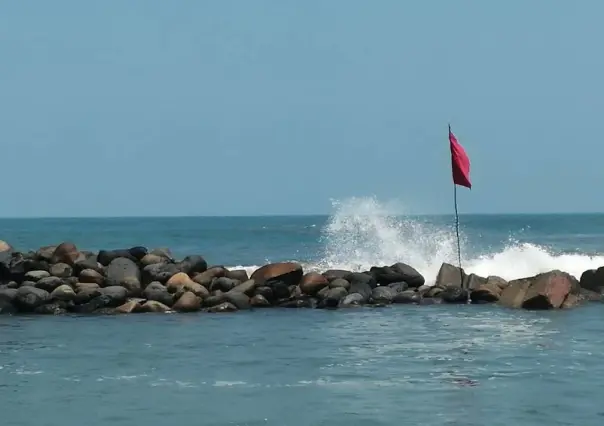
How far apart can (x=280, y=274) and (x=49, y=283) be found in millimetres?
5556

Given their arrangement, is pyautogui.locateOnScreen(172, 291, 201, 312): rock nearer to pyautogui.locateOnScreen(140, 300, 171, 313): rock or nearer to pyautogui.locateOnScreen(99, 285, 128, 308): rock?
pyautogui.locateOnScreen(140, 300, 171, 313): rock

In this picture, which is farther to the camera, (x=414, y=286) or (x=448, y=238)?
(x=448, y=238)

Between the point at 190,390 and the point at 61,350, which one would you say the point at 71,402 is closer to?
the point at 190,390

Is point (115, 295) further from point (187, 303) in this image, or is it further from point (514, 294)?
point (514, 294)

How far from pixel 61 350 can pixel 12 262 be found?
31.1 ft

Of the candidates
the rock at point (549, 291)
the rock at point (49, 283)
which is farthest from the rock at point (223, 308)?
the rock at point (549, 291)

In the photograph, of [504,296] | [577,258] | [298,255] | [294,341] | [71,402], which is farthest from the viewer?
[298,255]

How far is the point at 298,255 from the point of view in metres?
55.0

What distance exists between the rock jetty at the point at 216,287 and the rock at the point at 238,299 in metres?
0.03

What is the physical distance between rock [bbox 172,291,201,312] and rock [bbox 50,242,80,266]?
450 cm

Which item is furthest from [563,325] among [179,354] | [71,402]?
[71,402]

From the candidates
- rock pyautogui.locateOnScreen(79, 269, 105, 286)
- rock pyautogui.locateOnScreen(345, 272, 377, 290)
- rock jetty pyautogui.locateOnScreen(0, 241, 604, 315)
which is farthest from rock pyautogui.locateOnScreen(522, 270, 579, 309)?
rock pyautogui.locateOnScreen(79, 269, 105, 286)

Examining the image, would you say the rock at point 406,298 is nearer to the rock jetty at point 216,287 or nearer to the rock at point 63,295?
the rock jetty at point 216,287

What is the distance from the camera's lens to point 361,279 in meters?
26.6
